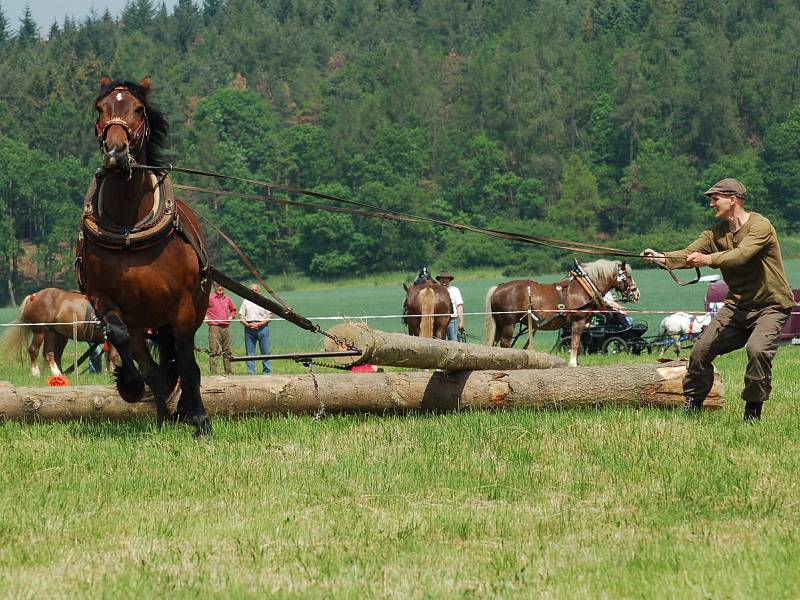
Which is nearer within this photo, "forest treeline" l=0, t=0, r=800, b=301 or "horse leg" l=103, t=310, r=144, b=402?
"horse leg" l=103, t=310, r=144, b=402

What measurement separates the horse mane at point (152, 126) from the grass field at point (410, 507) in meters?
2.25

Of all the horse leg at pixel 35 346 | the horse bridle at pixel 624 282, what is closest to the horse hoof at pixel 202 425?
the horse leg at pixel 35 346

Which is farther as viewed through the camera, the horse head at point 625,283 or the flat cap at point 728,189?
the horse head at point 625,283

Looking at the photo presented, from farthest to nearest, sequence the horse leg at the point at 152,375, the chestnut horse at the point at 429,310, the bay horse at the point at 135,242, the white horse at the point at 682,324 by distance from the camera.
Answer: the white horse at the point at 682,324 < the chestnut horse at the point at 429,310 < the horse leg at the point at 152,375 < the bay horse at the point at 135,242

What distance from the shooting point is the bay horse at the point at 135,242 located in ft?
33.4

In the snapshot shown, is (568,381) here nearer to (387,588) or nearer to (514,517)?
(514,517)

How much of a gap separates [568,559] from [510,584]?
1.84 feet

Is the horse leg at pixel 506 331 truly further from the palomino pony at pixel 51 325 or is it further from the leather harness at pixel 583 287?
the palomino pony at pixel 51 325

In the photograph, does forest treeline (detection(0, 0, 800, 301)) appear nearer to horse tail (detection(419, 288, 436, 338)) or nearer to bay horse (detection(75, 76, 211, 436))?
horse tail (detection(419, 288, 436, 338))

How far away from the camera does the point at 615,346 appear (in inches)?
1133

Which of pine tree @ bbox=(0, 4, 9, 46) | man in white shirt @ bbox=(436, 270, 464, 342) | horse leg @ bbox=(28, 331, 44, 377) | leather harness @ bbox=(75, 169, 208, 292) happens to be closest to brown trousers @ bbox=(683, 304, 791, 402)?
leather harness @ bbox=(75, 169, 208, 292)

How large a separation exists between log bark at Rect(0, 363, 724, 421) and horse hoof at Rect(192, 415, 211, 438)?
2.73ft

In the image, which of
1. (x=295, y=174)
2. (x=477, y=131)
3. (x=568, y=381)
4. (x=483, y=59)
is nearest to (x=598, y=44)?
(x=483, y=59)

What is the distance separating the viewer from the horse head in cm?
2594
